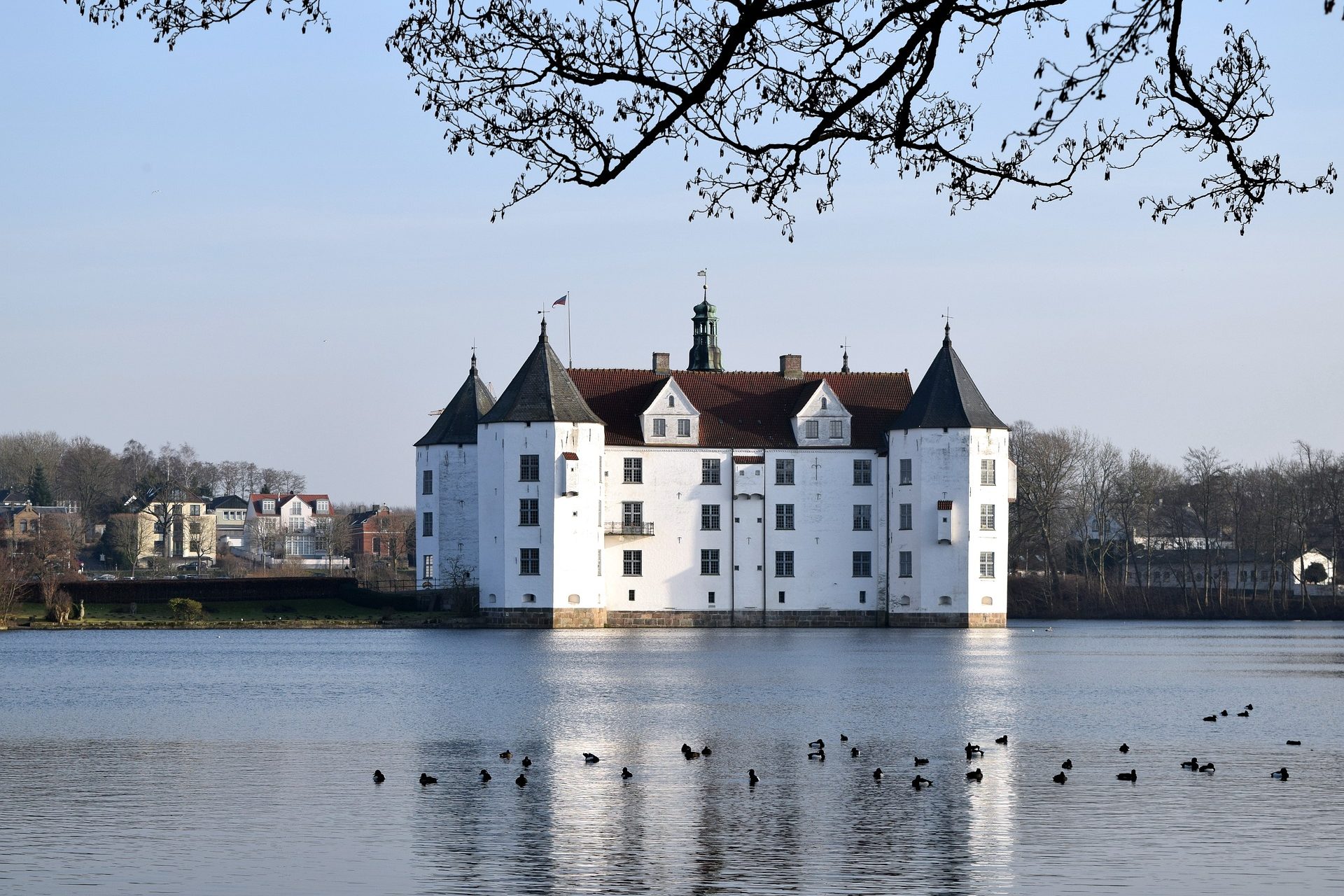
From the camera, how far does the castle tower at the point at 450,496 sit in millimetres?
73000

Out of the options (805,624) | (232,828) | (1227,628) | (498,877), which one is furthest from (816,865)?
(1227,628)

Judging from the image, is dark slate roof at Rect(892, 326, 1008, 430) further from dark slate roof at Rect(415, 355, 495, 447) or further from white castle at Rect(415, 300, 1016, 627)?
dark slate roof at Rect(415, 355, 495, 447)

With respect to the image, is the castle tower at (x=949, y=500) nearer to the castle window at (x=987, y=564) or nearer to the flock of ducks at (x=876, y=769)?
the castle window at (x=987, y=564)

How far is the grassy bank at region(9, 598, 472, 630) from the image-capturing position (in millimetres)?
70375

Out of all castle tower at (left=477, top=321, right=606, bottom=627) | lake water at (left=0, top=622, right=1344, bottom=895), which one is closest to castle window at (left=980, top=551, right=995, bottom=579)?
castle tower at (left=477, top=321, right=606, bottom=627)

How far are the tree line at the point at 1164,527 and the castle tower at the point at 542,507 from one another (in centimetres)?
3324

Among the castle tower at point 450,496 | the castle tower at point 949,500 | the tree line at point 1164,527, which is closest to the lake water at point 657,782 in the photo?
the castle tower at point 949,500

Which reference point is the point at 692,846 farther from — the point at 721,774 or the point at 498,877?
the point at 721,774

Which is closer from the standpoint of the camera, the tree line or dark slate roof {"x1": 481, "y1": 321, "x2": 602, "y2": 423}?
dark slate roof {"x1": 481, "y1": 321, "x2": 602, "y2": 423}

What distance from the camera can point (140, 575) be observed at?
378 feet

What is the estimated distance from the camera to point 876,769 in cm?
2347

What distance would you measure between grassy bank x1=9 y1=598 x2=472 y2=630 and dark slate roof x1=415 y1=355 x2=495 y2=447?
7391 millimetres

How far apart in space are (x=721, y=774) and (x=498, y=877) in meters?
7.56

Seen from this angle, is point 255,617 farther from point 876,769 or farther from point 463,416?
point 876,769
